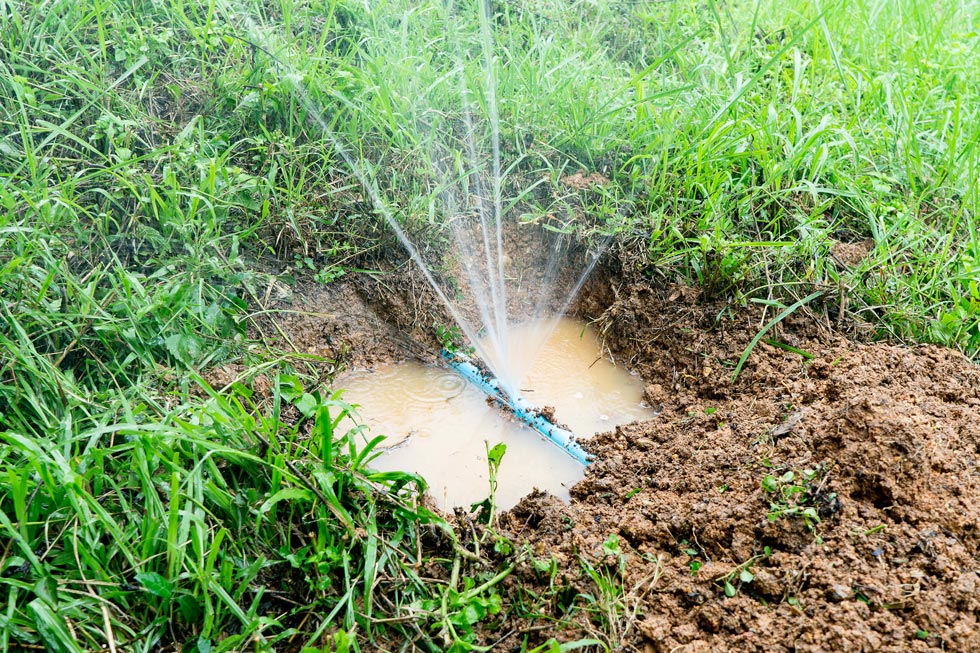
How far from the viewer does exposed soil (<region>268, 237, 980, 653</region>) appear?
80.0 inches

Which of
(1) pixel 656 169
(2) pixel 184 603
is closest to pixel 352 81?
(1) pixel 656 169

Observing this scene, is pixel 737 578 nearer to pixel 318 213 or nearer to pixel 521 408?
pixel 521 408

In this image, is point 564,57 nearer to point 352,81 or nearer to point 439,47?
point 439,47

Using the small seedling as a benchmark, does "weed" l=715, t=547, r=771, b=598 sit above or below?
below

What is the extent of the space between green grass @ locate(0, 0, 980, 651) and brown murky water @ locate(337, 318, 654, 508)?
281 millimetres

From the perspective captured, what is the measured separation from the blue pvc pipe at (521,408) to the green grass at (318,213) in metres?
0.50

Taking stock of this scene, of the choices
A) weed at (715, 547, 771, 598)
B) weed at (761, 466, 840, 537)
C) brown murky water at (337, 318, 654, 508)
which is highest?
weed at (761, 466, 840, 537)

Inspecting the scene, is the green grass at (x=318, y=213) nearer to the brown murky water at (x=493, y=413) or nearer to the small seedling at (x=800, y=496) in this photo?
the brown murky water at (x=493, y=413)

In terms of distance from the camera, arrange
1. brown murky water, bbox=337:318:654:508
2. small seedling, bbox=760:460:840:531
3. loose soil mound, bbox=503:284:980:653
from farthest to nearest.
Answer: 1. brown murky water, bbox=337:318:654:508
2. small seedling, bbox=760:460:840:531
3. loose soil mound, bbox=503:284:980:653

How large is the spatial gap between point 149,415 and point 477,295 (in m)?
1.51

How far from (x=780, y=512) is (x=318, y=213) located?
2150 mm

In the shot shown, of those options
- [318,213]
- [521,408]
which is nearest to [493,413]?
[521,408]

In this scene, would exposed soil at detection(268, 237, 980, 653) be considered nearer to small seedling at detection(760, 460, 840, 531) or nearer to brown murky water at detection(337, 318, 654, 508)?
small seedling at detection(760, 460, 840, 531)

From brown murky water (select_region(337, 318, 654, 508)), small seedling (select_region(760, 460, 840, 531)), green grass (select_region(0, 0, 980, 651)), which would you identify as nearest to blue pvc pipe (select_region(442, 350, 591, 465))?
brown murky water (select_region(337, 318, 654, 508))
